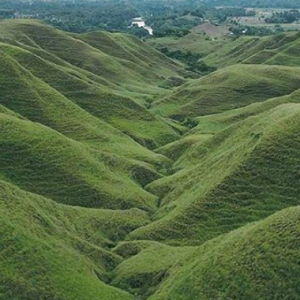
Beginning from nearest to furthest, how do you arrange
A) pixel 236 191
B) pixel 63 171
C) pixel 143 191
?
pixel 236 191 → pixel 63 171 → pixel 143 191

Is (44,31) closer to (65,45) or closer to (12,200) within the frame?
(65,45)

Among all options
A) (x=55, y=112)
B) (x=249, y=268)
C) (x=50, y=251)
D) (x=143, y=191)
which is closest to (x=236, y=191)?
(x=143, y=191)

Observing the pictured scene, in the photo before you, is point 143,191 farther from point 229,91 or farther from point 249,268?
point 229,91

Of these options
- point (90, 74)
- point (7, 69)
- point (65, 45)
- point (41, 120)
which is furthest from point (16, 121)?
point (65, 45)

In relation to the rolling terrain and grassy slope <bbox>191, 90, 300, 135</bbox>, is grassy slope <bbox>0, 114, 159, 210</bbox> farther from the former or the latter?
grassy slope <bbox>191, 90, 300, 135</bbox>

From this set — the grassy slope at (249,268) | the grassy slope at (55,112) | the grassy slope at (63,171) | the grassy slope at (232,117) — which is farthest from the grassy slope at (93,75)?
the grassy slope at (249,268)

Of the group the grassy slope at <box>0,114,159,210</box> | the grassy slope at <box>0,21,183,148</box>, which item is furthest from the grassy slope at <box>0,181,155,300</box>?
the grassy slope at <box>0,21,183,148</box>

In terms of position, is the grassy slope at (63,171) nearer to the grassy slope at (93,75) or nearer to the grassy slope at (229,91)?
the grassy slope at (93,75)
